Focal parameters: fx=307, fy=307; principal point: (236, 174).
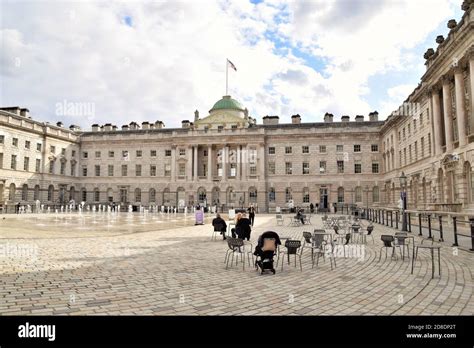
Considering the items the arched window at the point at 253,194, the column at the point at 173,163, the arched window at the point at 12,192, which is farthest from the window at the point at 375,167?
the arched window at the point at 12,192

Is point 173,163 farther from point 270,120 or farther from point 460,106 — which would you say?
point 460,106

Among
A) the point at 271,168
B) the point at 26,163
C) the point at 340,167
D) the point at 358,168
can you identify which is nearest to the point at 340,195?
the point at 340,167

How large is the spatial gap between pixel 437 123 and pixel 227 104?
1530 inches

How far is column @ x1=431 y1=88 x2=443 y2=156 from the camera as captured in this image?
2595 centimetres

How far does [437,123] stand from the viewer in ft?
86.0

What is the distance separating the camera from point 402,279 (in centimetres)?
703

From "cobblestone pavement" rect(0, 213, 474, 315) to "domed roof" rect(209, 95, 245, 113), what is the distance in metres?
50.2

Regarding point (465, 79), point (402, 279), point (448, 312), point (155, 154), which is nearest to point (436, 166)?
point (465, 79)

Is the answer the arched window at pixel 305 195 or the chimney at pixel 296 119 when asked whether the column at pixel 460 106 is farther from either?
the chimney at pixel 296 119

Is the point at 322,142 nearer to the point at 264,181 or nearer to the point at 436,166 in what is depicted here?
the point at 264,181

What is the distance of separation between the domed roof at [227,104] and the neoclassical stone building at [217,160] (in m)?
0.27

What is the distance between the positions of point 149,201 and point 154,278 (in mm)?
50163

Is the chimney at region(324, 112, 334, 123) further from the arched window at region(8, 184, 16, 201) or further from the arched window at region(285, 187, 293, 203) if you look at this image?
the arched window at region(8, 184, 16, 201)

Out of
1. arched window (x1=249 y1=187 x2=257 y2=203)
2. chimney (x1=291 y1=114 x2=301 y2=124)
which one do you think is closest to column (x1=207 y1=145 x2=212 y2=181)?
arched window (x1=249 y1=187 x2=257 y2=203)
